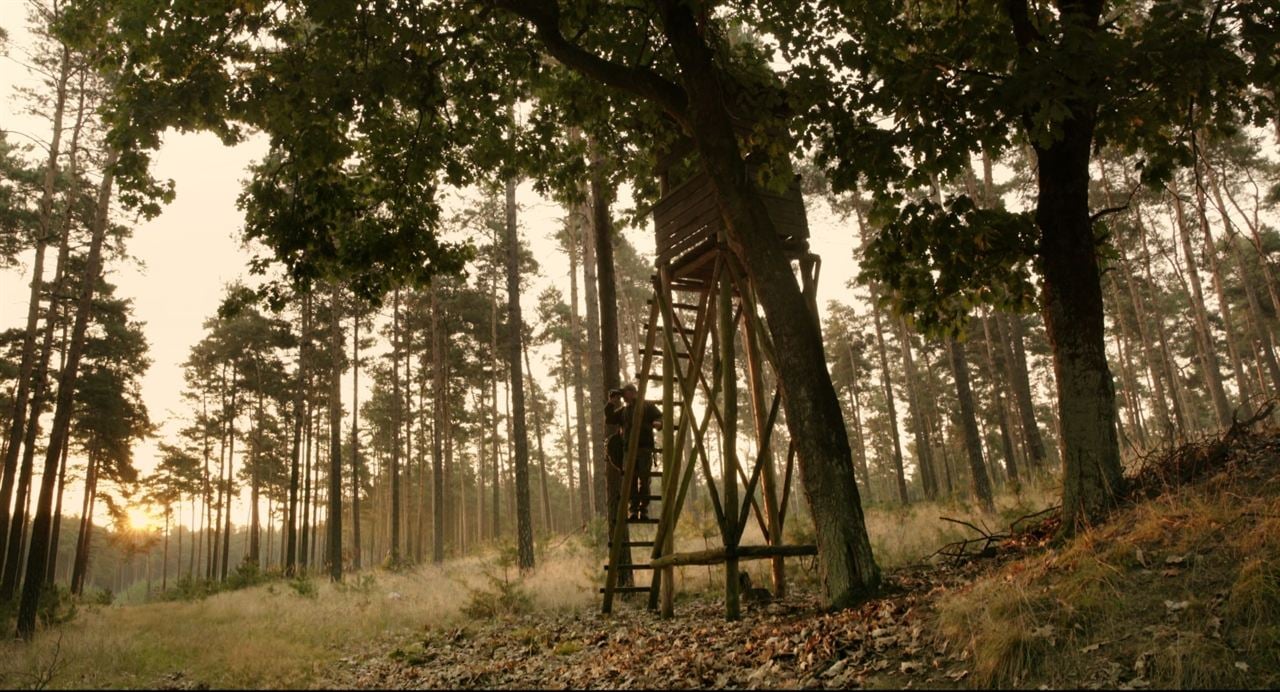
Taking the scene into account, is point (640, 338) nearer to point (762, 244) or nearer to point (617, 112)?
point (617, 112)

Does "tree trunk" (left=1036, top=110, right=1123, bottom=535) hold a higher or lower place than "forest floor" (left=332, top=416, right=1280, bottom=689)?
higher

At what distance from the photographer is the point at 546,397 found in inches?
1923

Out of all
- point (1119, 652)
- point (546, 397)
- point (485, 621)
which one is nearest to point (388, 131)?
point (485, 621)

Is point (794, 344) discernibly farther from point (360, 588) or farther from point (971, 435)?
point (360, 588)

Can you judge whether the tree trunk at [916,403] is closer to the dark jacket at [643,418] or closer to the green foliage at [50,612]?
the dark jacket at [643,418]

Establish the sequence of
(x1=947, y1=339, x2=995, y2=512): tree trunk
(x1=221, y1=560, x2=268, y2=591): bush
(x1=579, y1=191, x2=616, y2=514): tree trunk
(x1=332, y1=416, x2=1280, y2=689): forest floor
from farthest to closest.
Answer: (x1=221, y1=560, x2=268, y2=591): bush < (x1=579, y1=191, x2=616, y2=514): tree trunk < (x1=947, y1=339, x2=995, y2=512): tree trunk < (x1=332, y1=416, x2=1280, y2=689): forest floor

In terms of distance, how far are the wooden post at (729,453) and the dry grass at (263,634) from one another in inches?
165

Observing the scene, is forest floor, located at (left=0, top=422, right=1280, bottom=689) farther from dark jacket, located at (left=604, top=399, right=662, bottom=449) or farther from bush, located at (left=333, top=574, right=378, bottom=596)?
bush, located at (left=333, top=574, right=378, bottom=596)

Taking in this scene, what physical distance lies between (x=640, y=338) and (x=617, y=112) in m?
27.7

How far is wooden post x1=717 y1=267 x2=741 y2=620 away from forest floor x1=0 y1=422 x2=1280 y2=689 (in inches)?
14.9

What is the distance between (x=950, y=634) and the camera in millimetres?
4711

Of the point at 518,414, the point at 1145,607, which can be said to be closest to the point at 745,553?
the point at 1145,607

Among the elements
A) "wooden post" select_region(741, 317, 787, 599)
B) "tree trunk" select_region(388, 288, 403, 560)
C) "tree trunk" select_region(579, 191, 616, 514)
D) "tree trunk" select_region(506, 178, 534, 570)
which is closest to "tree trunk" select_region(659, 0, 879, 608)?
"wooden post" select_region(741, 317, 787, 599)

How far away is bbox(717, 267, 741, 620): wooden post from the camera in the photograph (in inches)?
298
